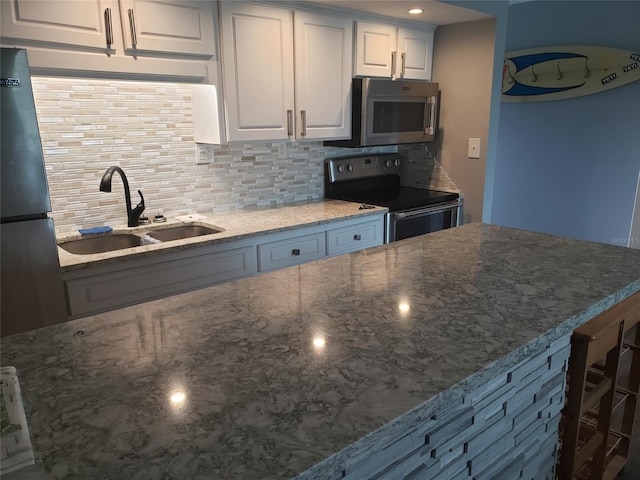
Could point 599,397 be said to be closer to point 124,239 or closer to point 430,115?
point 124,239

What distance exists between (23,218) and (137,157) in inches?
35.5

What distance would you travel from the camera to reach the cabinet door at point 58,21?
71.0 inches

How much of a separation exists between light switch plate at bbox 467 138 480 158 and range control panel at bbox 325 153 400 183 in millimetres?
615

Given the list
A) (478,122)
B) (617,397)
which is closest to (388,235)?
(478,122)

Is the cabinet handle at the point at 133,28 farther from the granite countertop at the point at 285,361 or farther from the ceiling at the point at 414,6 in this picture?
the granite countertop at the point at 285,361

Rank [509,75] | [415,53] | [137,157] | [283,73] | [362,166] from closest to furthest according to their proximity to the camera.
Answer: [137,157]
[283,73]
[415,53]
[362,166]
[509,75]

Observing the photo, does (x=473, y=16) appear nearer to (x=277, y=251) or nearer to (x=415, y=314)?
(x=277, y=251)

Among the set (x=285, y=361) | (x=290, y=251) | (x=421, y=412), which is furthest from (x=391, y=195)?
(x=421, y=412)

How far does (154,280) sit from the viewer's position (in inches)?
84.5

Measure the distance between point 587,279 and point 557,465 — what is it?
66cm

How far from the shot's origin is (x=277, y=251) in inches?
100

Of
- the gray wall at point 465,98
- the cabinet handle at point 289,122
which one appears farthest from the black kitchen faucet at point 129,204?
the gray wall at point 465,98

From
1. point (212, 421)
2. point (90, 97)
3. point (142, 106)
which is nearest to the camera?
point (212, 421)

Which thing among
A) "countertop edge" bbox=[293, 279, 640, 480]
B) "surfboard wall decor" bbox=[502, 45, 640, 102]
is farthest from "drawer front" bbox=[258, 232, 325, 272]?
"surfboard wall decor" bbox=[502, 45, 640, 102]
